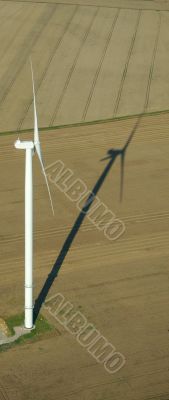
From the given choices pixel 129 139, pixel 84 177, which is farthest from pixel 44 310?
pixel 129 139

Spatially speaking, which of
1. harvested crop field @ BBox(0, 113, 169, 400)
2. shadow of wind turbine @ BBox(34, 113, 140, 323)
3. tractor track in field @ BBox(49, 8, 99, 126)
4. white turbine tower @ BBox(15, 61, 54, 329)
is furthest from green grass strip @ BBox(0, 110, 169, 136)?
white turbine tower @ BBox(15, 61, 54, 329)

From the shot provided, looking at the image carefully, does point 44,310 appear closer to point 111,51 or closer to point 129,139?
point 129,139

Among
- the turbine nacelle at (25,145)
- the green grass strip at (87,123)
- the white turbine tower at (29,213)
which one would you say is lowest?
the white turbine tower at (29,213)

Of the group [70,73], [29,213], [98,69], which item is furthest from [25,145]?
[98,69]

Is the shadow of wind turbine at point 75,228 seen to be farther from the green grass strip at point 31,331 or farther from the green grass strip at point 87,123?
the green grass strip at point 87,123

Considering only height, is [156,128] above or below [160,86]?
below

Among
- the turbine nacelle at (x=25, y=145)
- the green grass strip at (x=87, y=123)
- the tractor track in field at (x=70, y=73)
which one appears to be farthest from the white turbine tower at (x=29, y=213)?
the tractor track in field at (x=70, y=73)

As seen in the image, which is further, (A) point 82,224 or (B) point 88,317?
(A) point 82,224
